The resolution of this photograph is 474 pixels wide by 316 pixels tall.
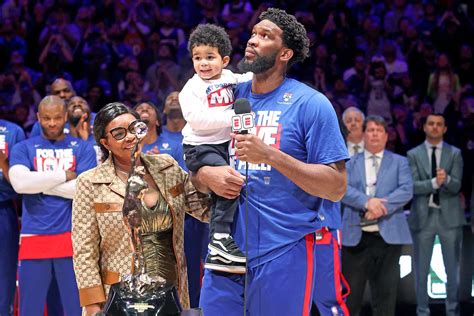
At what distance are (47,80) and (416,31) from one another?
5.45 meters

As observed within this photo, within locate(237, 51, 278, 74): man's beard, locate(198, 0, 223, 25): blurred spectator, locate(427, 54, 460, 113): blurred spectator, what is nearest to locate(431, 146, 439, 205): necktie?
locate(427, 54, 460, 113): blurred spectator

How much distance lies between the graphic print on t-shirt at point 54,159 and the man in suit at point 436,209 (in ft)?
11.6

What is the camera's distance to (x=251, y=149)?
144 inches

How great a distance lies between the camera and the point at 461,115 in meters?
11.0

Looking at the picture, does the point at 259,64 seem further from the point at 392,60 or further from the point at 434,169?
the point at 392,60

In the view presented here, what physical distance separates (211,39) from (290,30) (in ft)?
2.37

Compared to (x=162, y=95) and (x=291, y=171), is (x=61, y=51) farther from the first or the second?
(x=291, y=171)

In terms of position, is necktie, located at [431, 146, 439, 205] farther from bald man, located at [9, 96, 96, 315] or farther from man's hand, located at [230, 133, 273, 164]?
man's hand, located at [230, 133, 273, 164]

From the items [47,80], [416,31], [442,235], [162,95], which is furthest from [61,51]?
[442,235]

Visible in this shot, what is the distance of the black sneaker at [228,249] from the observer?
392 centimetres

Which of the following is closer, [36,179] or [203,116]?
[203,116]

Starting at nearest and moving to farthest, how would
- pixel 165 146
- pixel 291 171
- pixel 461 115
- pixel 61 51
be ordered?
pixel 291 171 → pixel 165 146 → pixel 461 115 → pixel 61 51

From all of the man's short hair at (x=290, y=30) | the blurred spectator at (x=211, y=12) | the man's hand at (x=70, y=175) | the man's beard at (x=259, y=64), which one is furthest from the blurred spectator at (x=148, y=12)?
the man's beard at (x=259, y=64)

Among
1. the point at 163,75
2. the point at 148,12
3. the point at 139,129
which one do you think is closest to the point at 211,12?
the point at 148,12
